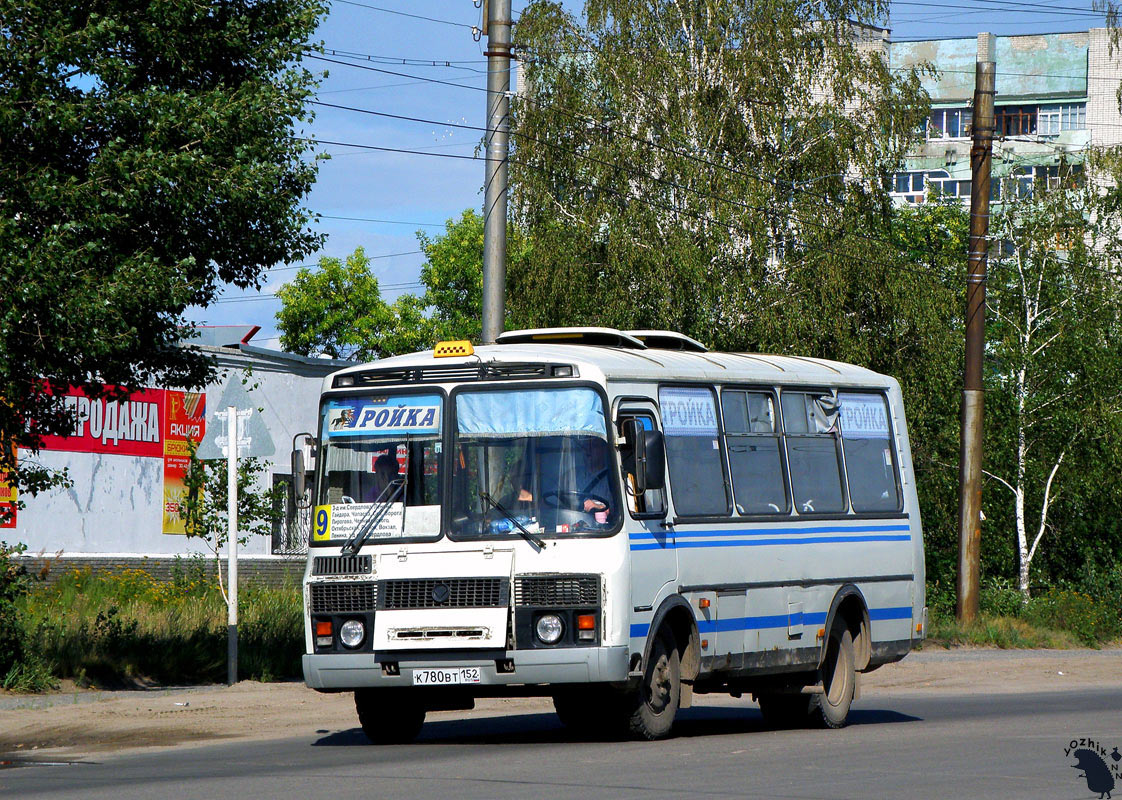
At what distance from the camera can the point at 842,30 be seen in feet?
124

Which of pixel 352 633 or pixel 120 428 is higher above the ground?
pixel 120 428

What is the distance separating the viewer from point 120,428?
27719mm

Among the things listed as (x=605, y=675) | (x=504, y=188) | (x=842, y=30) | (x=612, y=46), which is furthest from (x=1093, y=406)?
(x=605, y=675)

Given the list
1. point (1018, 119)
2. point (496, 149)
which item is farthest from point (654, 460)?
point (1018, 119)

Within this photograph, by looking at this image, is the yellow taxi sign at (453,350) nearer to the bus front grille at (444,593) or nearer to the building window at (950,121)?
the bus front grille at (444,593)

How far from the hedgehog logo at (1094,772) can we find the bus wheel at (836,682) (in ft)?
10.6

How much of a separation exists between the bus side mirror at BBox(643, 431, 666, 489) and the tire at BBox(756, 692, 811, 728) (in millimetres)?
3843

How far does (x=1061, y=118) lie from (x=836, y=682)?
203 feet

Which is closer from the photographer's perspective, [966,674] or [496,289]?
[496,289]

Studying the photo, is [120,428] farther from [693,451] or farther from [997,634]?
[997,634]

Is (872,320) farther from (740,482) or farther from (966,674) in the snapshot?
(740,482)

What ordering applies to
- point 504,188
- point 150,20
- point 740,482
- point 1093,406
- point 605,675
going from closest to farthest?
point 605,675, point 740,482, point 150,20, point 504,188, point 1093,406

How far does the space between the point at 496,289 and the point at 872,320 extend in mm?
17477

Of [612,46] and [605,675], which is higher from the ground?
[612,46]
